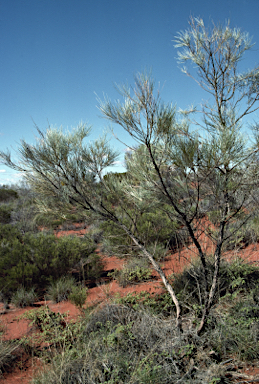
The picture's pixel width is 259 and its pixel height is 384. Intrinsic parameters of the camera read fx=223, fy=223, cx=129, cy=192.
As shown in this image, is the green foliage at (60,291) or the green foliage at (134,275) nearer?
the green foliage at (60,291)

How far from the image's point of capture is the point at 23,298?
502 centimetres

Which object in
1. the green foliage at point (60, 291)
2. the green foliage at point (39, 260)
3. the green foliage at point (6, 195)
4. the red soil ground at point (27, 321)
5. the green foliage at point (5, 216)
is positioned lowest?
the red soil ground at point (27, 321)

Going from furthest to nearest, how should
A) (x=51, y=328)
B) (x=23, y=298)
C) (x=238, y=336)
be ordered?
(x=23, y=298) → (x=51, y=328) → (x=238, y=336)

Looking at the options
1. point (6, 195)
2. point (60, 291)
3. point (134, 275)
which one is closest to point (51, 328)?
point (60, 291)

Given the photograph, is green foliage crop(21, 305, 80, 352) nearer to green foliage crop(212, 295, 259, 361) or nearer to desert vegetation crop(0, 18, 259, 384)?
desert vegetation crop(0, 18, 259, 384)

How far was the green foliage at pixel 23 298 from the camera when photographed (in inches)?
196

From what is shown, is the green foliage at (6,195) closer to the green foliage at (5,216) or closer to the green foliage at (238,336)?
the green foliage at (5,216)

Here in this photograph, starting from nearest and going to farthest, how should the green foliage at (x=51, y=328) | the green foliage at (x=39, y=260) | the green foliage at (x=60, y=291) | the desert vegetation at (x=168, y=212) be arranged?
the desert vegetation at (x=168, y=212) → the green foliage at (x=51, y=328) → the green foliage at (x=60, y=291) → the green foliage at (x=39, y=260)

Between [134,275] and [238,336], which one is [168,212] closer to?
[238,336]

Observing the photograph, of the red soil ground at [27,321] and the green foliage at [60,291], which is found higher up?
the green foliage at [60,291]

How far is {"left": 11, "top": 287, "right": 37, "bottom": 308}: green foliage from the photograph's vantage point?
4969 mm

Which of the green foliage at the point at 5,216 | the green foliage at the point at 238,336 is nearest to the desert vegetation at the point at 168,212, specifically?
the green foliage at the point at 238,336

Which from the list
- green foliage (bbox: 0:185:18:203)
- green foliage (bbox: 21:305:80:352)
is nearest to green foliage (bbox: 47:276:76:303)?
green foliage (bbox: 21:305:80:352)

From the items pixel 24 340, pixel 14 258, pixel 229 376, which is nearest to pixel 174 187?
pixel 229 376
